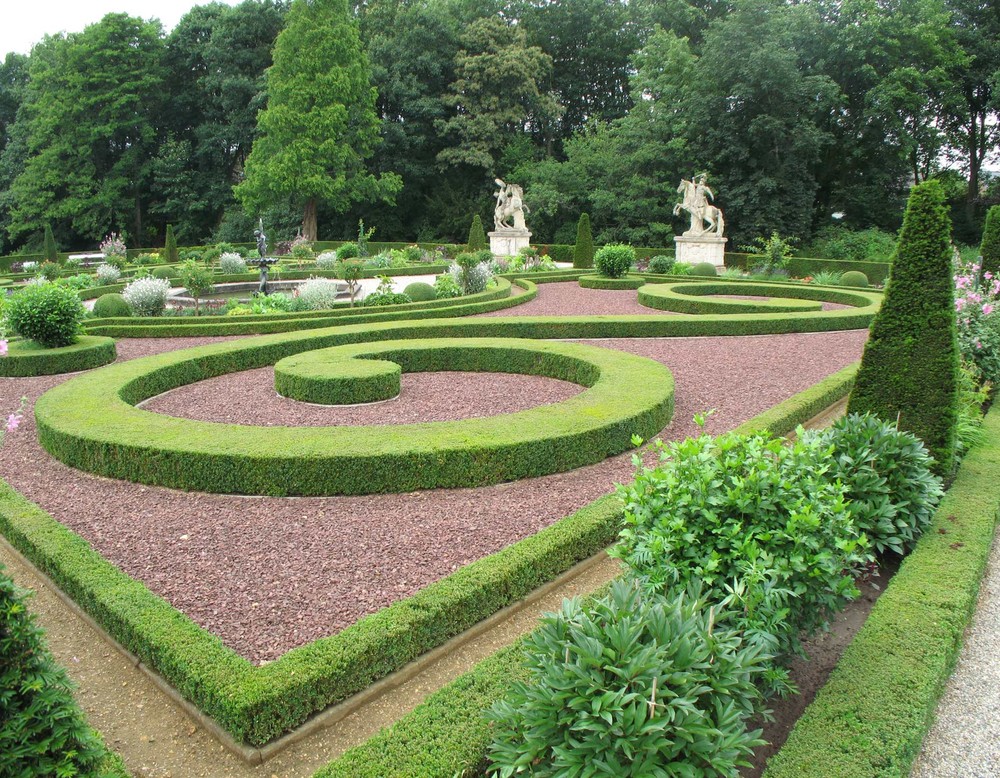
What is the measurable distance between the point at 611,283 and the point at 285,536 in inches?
662

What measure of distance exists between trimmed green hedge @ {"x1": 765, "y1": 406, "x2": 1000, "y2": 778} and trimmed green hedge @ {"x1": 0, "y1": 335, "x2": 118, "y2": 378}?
36.2 ft

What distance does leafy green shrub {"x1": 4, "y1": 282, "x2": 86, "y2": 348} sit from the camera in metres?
10.9

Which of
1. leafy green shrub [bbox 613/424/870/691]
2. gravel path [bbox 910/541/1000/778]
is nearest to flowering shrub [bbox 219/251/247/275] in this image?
leafy green shrub [bbox 613/424/870/691]

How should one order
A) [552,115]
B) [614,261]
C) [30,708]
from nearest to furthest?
[30,708] < [614,261] < [552,115]

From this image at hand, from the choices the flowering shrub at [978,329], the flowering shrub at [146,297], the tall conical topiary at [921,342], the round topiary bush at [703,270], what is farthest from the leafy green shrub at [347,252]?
the tall conical topiary at [921,342]

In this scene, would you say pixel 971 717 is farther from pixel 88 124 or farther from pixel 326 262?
pixel 88 124

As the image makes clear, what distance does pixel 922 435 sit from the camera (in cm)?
571

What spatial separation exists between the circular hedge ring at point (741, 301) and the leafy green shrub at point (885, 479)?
1009 cm

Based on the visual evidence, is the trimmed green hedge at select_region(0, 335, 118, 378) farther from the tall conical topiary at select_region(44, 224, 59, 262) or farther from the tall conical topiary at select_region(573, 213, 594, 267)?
the tall conical topiary at select_region(44, 224, 59, 262)

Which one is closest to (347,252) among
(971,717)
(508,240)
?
(508,240)

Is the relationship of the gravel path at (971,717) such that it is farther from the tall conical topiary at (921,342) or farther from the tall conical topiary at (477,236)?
the tall conical topiary at (477,236)

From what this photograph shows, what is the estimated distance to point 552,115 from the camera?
125 feet

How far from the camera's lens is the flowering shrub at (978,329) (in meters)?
8.39

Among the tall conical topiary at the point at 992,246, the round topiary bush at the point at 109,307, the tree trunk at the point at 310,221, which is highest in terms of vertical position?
the tree trunk at the point at 310,221
